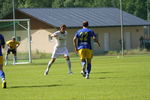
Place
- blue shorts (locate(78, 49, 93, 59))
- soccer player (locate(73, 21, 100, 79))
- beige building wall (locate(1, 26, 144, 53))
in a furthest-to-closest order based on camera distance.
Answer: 1. beige building wall (locate(1, 26, 144, 53))
2. blue shorts (locate(78, 49, 93, 59))
3. soccer player (locate(73, 21, 100, 79))

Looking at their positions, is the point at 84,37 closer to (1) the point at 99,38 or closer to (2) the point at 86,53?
(2) the point at 86,53

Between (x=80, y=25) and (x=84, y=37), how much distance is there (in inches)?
1821

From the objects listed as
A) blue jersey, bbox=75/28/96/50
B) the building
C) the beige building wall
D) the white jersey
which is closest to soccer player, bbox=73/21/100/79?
blue jersey, bbox=75/28/96/50

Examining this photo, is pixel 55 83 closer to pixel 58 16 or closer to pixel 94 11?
pixel 58 16

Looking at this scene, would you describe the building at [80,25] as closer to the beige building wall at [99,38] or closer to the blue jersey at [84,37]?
the beige building wall at [99,38]

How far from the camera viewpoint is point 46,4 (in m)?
105

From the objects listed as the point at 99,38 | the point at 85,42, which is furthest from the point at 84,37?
the point at 99,38

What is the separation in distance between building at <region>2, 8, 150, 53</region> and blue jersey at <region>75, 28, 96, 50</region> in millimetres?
43763

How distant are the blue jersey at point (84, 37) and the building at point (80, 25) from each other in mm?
43763

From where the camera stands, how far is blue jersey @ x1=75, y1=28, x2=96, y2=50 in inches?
869

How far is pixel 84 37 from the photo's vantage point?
72.6ft

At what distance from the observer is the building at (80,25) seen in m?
68.2

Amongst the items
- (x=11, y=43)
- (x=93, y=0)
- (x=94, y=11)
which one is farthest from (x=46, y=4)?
(x=11, y=43)

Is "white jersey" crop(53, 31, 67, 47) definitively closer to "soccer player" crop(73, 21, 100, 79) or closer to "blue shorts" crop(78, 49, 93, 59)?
"soccer player" crop(73, 21, 100, 79)
